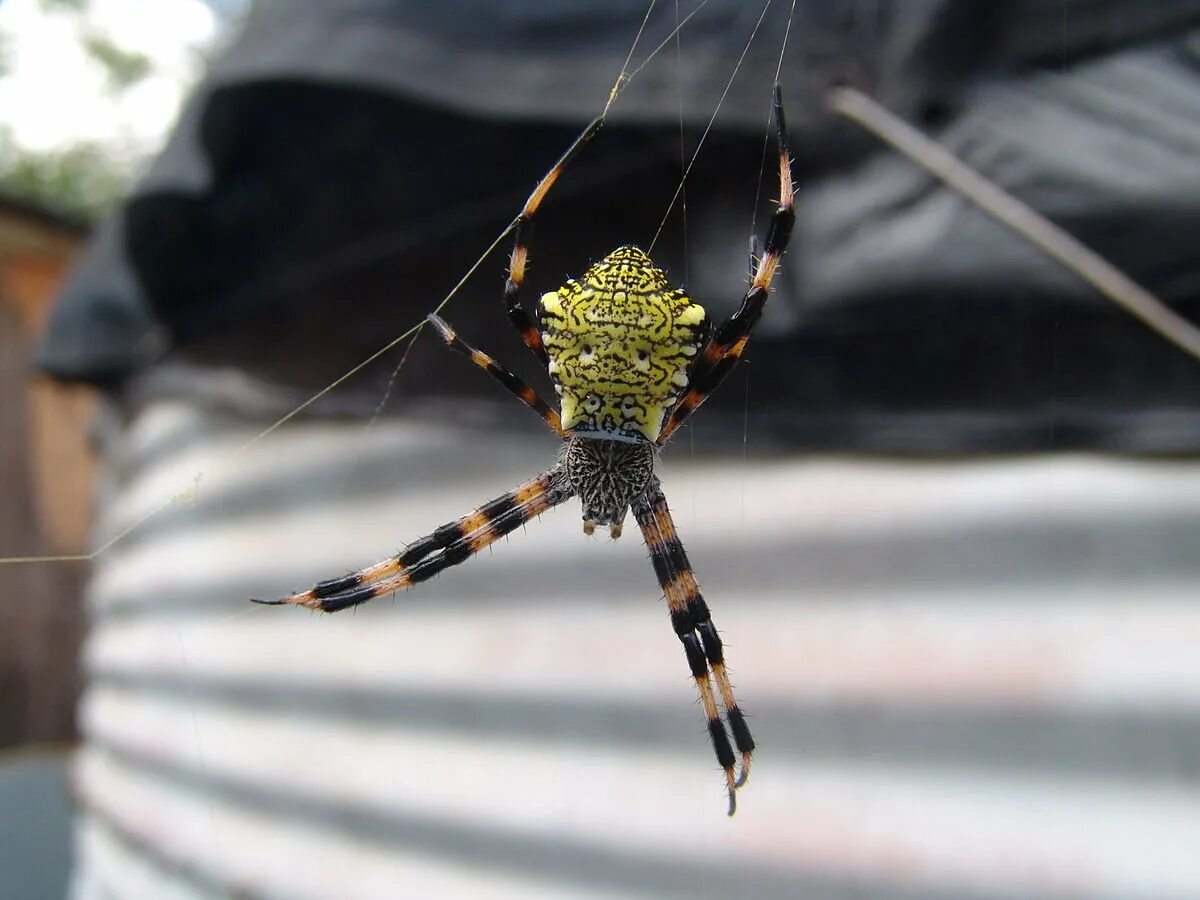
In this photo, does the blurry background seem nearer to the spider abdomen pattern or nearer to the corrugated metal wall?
the corrugated metal wall

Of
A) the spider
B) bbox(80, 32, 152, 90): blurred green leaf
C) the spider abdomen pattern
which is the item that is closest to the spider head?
the spider

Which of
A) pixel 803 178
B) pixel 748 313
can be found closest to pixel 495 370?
pixel 748 313

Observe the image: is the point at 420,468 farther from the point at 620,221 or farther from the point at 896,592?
the point at 896,592

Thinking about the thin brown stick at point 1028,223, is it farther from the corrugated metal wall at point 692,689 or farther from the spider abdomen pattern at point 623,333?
the spider abdomen pattern at point 623,333

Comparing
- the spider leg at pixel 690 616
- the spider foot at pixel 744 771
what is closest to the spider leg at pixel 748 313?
the spider leg at pixel 690 616

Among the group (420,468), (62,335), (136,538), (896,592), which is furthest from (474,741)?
(136,538)

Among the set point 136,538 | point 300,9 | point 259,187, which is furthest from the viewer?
point 136,538
